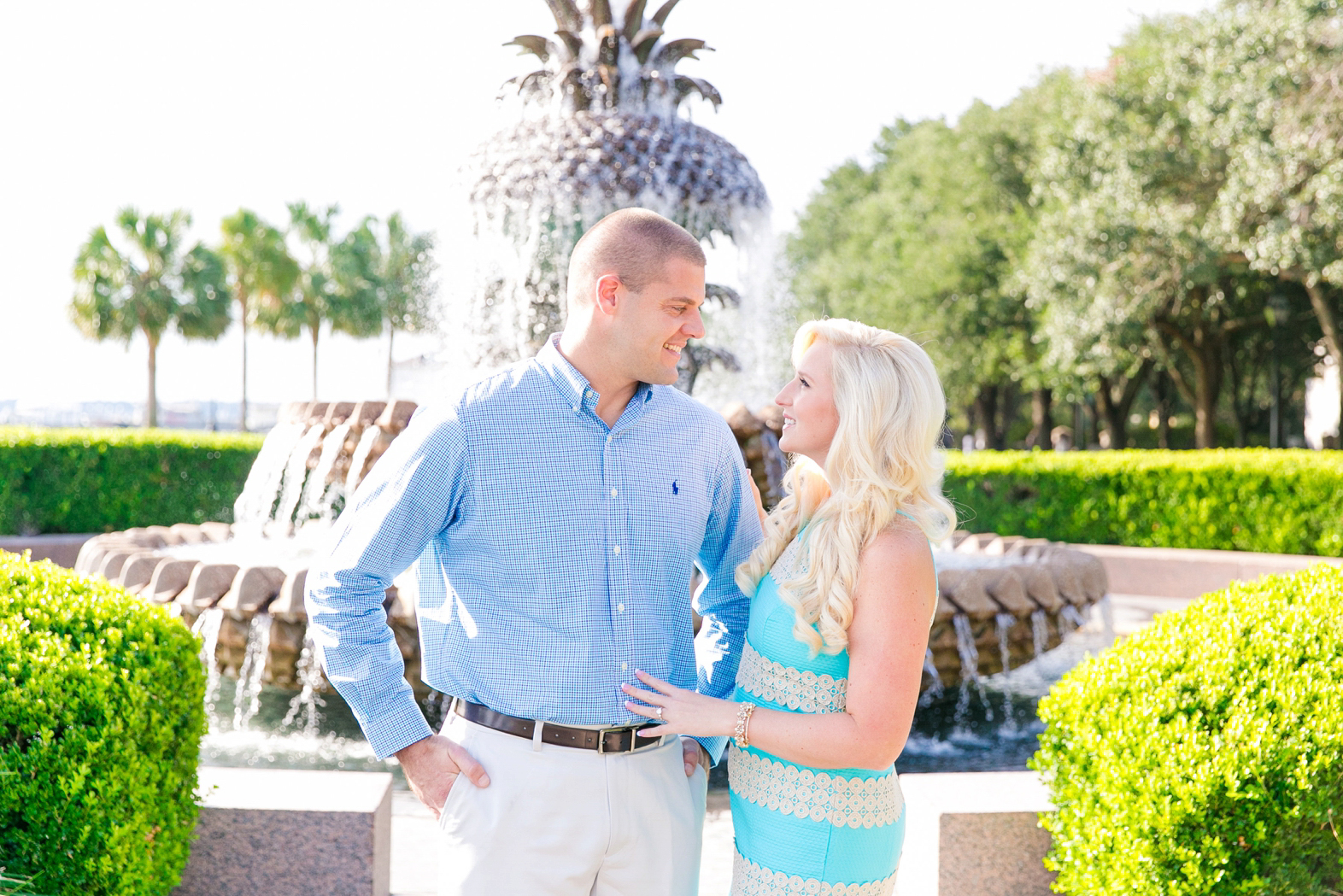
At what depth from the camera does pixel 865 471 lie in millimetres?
2221

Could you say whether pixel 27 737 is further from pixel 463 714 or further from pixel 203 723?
pixel 463 714

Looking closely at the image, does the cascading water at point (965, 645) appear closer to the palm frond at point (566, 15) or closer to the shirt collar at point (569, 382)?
the shirt collar at point (569, 382)

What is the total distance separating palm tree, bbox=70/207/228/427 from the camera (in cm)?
3484

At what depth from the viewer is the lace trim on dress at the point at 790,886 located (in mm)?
2264

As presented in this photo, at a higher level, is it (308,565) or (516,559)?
(516,559)

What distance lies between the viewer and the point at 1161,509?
12539mm

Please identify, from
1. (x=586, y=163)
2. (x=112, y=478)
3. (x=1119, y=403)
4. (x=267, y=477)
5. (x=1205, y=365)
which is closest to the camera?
(x=586, y=163)

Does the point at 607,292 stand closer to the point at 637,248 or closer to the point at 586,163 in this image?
the point at 637,248

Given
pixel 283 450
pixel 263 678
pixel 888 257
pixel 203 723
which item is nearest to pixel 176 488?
pixel 283 450

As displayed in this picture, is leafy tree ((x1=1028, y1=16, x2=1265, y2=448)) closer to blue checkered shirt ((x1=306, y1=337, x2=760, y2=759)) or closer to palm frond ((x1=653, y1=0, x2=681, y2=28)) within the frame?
palm frond ((x1=653, y1=0, x2=681, y2=28))

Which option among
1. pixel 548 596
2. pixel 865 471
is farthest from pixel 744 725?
pixel 865 471

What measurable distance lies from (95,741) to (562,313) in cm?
463

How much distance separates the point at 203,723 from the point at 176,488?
12212 mm

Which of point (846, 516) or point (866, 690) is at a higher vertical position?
point (846, 516)
